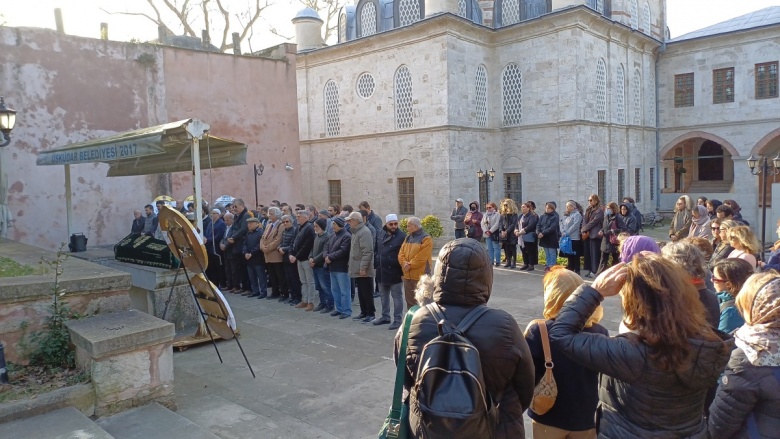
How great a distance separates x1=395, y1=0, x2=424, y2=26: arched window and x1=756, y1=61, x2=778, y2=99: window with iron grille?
1578cm

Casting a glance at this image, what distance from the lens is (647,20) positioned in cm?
2889

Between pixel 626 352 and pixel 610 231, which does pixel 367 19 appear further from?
pixel 626 352

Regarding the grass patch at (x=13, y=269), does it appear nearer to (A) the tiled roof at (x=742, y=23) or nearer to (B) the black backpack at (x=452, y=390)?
(B) the black backpack at (x=452, y=390)

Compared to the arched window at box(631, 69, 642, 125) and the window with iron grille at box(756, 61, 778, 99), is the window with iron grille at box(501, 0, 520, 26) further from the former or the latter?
the window with iron grille at box(756, 61, 778, 99)

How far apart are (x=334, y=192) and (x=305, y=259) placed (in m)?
17.9

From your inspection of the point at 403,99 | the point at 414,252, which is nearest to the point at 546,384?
the point at 414,252

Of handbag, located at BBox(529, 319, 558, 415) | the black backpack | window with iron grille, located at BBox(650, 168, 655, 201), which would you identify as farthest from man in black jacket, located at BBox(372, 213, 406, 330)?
window with iron grille, located at BBox(650, 168, 655, 201)

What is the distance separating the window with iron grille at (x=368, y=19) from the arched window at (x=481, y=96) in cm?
584

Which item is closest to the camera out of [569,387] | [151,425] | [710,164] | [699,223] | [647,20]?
[569,387]

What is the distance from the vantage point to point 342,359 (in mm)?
7223

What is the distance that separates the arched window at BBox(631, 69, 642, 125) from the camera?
27.2 m

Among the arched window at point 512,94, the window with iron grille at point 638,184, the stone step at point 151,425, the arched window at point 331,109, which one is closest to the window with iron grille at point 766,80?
the window with iron grille at point 638,184

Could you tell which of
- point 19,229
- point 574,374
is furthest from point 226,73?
point 574,374

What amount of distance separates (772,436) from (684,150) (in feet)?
110
